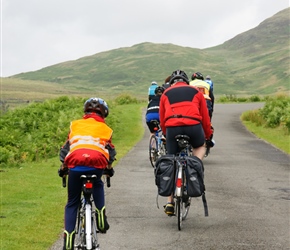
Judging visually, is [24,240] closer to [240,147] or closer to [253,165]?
[253,165]

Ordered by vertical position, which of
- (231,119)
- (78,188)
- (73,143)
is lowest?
(231,119)

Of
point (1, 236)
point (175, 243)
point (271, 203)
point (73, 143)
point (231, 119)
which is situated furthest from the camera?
point (231, 119)

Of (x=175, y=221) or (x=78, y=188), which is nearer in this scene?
(x=78, y=188)

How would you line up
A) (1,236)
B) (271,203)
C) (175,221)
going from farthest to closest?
1. (271,203)
2. (175,221)
3. (1,236)

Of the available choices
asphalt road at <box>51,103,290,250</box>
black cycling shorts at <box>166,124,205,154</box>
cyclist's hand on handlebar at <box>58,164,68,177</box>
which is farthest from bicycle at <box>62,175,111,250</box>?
black cycling shorts at <box>166,124,205,154</box>

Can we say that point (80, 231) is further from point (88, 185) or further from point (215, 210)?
point (215, 210)

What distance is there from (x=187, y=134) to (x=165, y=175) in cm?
73

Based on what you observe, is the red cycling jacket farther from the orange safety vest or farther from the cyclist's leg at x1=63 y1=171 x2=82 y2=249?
the cyclist's leg at x1=63 y1=171 x2=82 y2=249

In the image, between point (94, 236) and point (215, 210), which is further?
point (215, 210)

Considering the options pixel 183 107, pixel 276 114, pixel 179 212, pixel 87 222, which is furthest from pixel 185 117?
pixel 276 114

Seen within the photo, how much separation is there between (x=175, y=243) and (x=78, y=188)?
2.26 metres

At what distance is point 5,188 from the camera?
15797 mm

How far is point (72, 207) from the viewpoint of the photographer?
7.89m

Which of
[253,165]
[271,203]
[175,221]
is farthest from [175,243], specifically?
[253,165]
